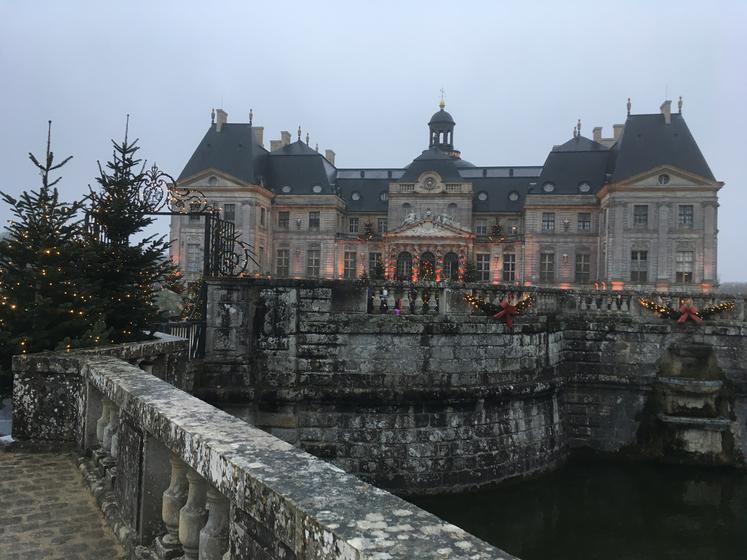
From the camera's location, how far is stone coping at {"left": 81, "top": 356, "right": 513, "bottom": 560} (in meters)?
1.84

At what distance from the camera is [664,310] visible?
13.6 metres

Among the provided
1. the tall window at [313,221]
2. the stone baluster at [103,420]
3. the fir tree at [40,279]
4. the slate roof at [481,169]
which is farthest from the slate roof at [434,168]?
the stone baluster at [103,420]

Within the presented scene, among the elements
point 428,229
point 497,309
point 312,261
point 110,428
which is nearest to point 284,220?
point 312,261

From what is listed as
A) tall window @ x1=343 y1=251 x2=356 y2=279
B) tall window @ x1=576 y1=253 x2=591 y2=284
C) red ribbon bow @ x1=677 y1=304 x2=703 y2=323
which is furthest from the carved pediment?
red ribbon bow @ x1=677 y1=304 x2=703 y2=323

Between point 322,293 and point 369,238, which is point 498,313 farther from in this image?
point 369,238

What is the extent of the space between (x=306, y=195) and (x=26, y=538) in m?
41.8

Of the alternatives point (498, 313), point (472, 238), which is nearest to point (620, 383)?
point (498, 313)

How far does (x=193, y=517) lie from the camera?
9.38ft

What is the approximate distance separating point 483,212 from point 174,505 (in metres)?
43.4

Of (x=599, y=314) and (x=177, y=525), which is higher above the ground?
(x=599, y=314)

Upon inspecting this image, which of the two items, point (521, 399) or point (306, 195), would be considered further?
point (306, 195)

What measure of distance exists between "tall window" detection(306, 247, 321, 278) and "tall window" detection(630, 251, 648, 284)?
22.0 meters

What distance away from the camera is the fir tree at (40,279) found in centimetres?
740

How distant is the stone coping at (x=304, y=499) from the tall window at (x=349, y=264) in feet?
138
